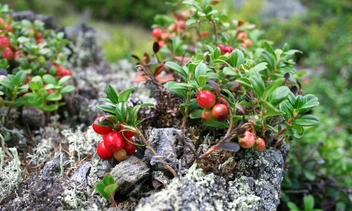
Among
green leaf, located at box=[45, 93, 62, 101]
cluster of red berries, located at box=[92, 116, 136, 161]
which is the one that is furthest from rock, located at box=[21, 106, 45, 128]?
cluster of red berries, located at box=[92, 116, 136, 161]

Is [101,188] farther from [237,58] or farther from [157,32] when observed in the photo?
[157,32]

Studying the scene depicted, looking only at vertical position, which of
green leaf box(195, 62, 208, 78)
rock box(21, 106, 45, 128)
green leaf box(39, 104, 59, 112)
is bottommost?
rock box(21, 106, 45, 128)

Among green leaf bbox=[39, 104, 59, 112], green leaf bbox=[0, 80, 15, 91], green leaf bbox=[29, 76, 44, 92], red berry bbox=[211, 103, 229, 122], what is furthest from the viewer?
green leaf bbox=[39, 104, 59, 112]

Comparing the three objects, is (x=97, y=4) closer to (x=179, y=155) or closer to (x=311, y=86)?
(x=311, y=86)

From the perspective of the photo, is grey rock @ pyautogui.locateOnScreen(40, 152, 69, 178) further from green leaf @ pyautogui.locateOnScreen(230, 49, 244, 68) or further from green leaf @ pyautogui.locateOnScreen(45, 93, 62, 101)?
green leaf @ pyautogui.locateOnScreen(230, 49, 244, 68)

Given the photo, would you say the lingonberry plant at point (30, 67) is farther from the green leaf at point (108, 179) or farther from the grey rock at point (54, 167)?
the green leaf at point (108, 179)

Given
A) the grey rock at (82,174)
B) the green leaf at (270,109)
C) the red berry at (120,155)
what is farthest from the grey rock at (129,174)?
the green leaf at (270,109)
